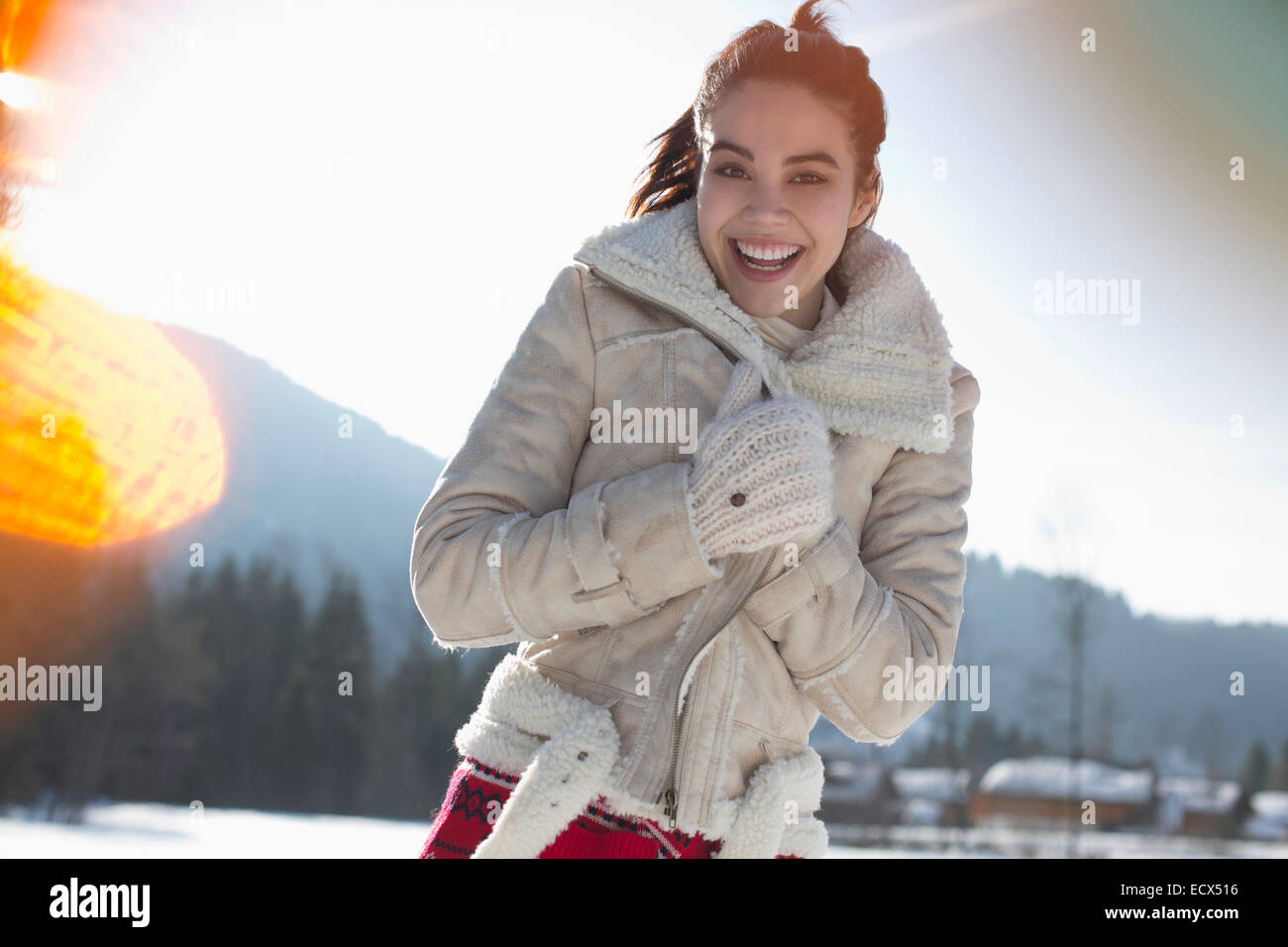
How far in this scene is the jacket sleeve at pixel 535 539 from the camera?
4.16ft

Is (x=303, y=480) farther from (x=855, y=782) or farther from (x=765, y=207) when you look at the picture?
(x=765, y=207)

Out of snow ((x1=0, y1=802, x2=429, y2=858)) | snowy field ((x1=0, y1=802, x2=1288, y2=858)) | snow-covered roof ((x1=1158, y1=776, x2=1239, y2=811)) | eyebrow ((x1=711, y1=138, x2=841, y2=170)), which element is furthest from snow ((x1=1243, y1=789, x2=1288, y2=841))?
eyebrow ((x1=711, y1=138, x2=841, y2=170))

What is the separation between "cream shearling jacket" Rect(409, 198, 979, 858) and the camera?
4.22ft

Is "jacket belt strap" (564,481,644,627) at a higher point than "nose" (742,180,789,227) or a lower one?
lower

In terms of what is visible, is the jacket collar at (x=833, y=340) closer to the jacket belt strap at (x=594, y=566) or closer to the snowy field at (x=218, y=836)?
the jacket belt strap at (x=594, y=566)

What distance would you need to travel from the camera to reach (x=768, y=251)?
1.56 metres

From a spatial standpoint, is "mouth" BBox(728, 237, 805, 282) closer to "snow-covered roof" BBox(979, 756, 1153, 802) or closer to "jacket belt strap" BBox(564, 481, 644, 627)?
"jacket belt strap" BBox(564, 481, 644, 627)

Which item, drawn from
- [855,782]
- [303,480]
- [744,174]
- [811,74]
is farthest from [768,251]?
[303,480]

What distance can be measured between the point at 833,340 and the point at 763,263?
6.6 inches

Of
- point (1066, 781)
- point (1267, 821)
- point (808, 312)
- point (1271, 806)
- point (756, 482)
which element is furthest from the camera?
point (1066, 781)

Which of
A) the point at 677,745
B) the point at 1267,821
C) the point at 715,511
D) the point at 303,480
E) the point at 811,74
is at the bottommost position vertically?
the point at 1267,821

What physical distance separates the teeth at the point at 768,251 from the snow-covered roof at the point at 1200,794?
2906 centimetres

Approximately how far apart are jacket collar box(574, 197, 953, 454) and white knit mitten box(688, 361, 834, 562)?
0.19 metres
